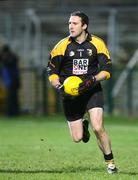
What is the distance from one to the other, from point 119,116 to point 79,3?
6.30 metres

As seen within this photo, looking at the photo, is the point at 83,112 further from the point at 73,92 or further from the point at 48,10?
the point at 48,10

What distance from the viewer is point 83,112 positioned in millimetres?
11766

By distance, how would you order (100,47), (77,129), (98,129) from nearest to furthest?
(98,129) → (100,47) → (77,129)

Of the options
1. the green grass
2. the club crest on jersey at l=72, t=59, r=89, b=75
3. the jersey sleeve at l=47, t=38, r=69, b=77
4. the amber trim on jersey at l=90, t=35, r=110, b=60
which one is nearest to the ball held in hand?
the club crest on jersey at l=72, t=59, r=89, b=75

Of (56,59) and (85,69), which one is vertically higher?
(56,59)

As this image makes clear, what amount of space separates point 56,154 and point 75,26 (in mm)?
4109

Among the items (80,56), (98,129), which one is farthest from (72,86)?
(98,129)

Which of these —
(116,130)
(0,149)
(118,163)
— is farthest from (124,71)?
(118,163)

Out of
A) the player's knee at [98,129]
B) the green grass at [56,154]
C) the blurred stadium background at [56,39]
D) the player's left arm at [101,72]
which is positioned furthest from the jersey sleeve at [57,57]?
the blurred stadium background at [56,39]

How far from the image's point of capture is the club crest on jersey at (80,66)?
11445 millimetres

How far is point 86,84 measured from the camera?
11.2m

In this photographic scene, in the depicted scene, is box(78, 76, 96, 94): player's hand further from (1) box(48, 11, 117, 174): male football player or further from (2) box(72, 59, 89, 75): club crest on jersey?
(2) box(72, 59, 89, 75): club crest on jersey

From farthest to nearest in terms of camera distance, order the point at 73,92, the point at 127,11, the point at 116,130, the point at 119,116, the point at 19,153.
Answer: the point at 127,11 < the point at 119,116 < the point at 116,130 < the point at 19,153 < the point at 73,92

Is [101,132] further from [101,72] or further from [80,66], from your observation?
[80,66]
